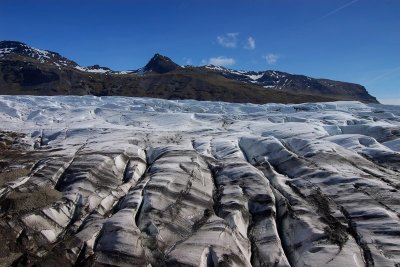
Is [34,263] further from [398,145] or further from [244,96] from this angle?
[244,96]

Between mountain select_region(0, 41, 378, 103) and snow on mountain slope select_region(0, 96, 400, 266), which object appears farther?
mountain select_region(0, 41, 378, 103)

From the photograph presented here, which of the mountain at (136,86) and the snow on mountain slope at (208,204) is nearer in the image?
the snow on mountain slope at (208,204)

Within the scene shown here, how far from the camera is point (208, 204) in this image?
2623 centimetres

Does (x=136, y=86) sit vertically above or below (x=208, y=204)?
below

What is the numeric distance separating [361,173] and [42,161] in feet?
83.3

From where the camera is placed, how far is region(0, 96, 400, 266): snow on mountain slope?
20375 mm

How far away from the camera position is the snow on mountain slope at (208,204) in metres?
→ 20.4

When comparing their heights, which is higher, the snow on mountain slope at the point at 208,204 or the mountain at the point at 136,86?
the snow on mountain slope at the point at 208,204

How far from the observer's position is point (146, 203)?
25156 millimetres

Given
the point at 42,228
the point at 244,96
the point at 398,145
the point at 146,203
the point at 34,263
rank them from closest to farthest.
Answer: the point at 34,263, the point at 42,228, the point at 146,203, the point at 398,145, the point at 244,96

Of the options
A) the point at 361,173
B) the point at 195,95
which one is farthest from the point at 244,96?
the point at 361,173

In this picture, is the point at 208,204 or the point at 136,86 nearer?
the point at 208,204

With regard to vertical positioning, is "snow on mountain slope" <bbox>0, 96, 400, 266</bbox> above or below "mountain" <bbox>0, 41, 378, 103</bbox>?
above

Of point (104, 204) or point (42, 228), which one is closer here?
point (42, 228)
